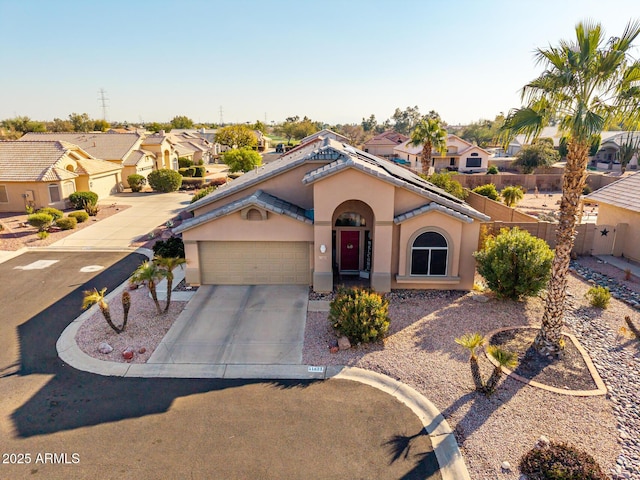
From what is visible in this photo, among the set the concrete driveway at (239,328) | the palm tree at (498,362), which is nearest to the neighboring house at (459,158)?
the concrete driveway at (239,328)

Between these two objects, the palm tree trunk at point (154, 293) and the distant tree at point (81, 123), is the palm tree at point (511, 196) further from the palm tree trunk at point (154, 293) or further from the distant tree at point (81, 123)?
the distant tree at point (81, 123)

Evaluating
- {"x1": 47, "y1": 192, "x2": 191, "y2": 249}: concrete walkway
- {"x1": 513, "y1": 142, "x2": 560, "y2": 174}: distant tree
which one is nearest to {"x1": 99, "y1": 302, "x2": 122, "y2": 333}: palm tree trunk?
{"x1": 47, "y1": 192, "x2": 191, "y2": 249}: concrete walkway

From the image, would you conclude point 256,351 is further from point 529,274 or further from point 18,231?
point 18,231

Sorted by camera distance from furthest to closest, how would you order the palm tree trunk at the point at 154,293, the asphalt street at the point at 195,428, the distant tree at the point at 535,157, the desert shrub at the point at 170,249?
the distant tree at the point at 535,157
the desert shrub at the point at 170,249
the palm tree trunk at the point at 154,293
the asphalt street at the point at 195,428

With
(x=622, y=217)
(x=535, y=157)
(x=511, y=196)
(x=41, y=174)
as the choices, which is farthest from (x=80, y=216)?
(x=535, y=157)

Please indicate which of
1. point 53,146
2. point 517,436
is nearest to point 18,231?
point 53,146

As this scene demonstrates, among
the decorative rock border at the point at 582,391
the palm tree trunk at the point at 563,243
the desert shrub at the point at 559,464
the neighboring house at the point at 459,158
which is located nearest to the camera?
the desert shrub at the point at 559,464
